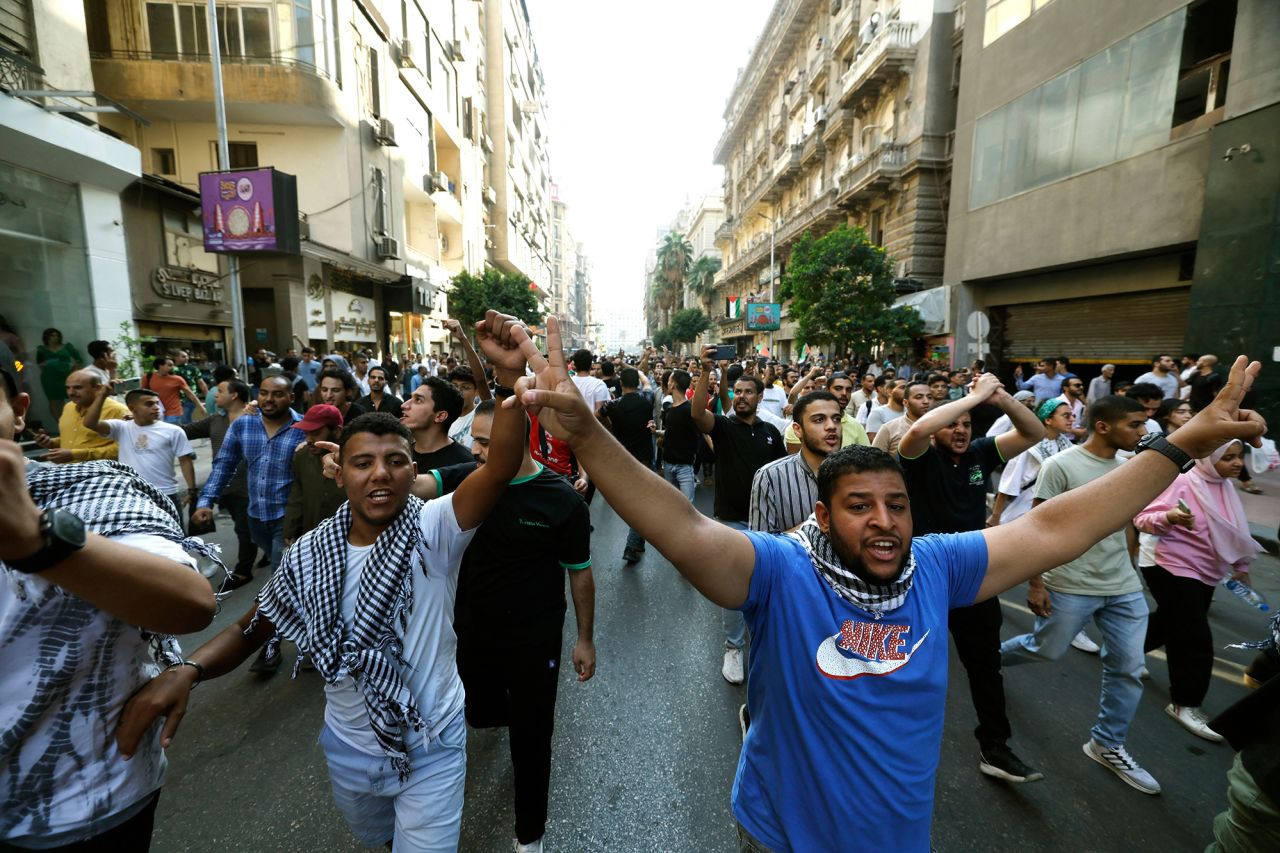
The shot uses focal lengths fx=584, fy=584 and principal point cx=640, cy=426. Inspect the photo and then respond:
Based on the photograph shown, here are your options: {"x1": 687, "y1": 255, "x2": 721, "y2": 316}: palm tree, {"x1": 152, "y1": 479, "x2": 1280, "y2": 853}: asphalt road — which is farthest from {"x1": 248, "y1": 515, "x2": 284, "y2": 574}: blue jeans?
{"x1": 687, "y1": 255, "x2": 721, "y2": 316}: palm tree

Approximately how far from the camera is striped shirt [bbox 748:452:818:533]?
326 cm

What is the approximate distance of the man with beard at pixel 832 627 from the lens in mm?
1440

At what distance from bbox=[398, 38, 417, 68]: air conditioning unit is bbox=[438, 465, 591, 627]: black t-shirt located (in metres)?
27.5

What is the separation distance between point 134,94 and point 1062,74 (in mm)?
24773

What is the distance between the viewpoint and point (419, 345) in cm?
3003

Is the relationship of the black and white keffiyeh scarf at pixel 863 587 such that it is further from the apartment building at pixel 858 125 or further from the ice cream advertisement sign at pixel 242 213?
the apartment building at pixel 858 125

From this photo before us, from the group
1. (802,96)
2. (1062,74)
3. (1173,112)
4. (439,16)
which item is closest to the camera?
(1173,112)

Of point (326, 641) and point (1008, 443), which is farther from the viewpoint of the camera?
point (1008, 443)

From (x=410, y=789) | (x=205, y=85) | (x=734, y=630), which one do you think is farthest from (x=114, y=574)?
(x=205, y=85)

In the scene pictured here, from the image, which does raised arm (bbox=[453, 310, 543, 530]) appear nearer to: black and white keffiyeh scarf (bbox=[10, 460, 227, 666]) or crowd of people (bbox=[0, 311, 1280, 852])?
crowd of people (bbox=[0, 311, 1280, 852])

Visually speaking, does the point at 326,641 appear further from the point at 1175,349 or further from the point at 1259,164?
the point at 1175,349

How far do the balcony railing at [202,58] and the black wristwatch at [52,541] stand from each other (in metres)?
21.6

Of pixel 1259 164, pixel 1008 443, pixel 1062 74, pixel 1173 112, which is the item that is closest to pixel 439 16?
pixel 1062 74

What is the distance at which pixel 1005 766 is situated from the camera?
287 centimetres
